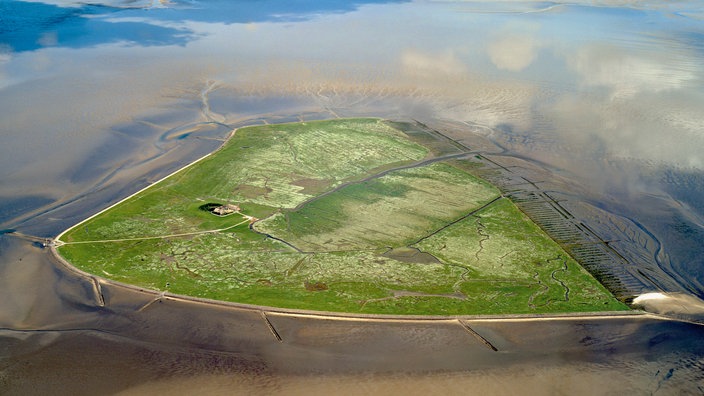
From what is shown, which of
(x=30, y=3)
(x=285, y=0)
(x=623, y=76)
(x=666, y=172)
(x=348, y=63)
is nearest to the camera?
(x=666, y=172)

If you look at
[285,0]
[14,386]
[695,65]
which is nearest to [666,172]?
[695,65]

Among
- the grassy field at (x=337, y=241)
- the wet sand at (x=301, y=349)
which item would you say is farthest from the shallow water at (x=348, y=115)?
the grassy field at (x=337, y=241)

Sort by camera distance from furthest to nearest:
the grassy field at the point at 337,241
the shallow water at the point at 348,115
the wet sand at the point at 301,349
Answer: the grassy field at the point at 337,241
the shallow water at the point at 348,115
the wet sand at the point at 301,349

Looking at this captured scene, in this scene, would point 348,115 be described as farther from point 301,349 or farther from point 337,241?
point 301,349

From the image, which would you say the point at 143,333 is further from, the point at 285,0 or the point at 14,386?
the point at 285,0

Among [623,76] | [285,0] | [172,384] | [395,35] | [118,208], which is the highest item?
[285,0]

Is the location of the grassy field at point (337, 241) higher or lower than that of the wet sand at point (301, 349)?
higher

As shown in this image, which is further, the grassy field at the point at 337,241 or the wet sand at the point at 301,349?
the grassy field at the point at 337,241

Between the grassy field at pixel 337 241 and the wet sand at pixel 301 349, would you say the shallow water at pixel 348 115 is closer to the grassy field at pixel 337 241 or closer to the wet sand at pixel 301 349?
the wet sand at pixel 301 349
